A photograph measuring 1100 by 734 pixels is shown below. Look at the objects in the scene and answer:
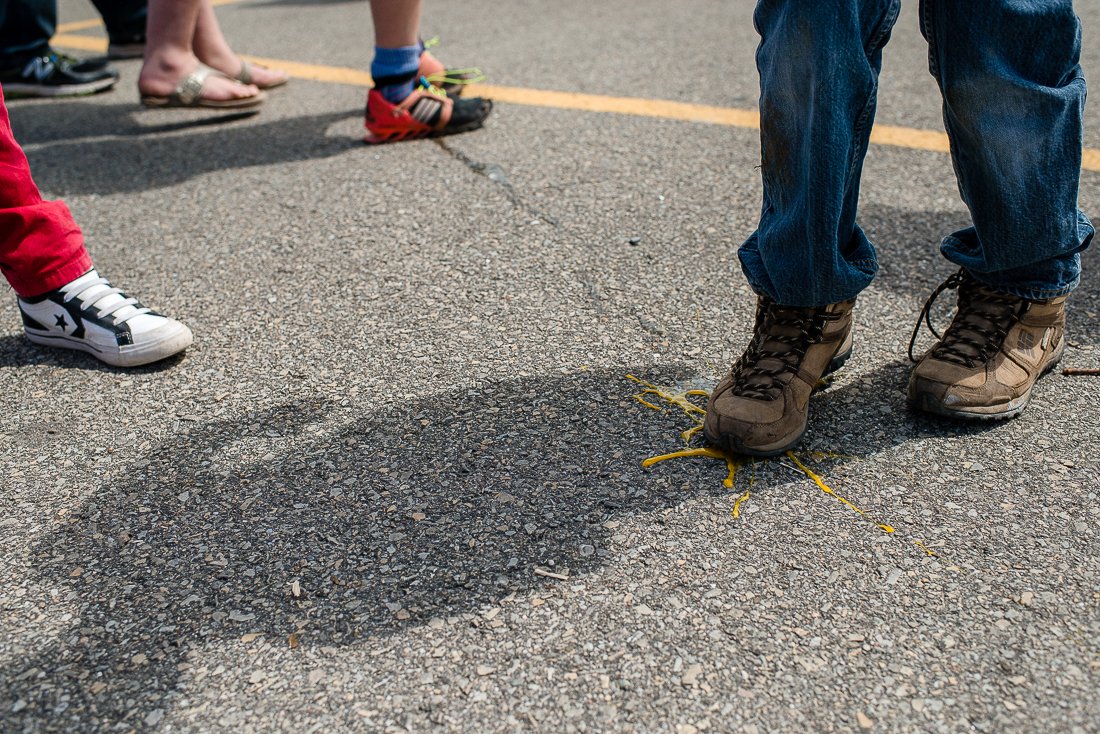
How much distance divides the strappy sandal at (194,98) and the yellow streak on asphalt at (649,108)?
2.09 feet

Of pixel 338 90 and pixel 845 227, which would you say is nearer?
pixel 845 227

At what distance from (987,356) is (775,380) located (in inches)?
17.5

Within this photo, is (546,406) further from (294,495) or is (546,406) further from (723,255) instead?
(723,255)

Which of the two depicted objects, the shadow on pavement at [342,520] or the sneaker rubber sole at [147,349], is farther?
the sneaker rubber sole at [147,349]

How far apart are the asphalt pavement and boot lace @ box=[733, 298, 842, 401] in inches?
6.0

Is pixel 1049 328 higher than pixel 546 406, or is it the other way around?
pixel 1049 328

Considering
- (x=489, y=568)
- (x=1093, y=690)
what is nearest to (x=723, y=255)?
(x=489, y=568)

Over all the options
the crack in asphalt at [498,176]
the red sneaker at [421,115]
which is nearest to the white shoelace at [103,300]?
the crack in asphalt at [498,176]

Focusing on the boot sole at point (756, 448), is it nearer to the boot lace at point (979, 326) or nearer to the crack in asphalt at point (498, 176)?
the boot lace at point (979, 326)

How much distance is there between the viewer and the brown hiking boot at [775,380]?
1881mm

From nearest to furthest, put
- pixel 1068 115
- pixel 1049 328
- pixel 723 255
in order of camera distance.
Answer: pixel 1068 115 < pixel 1049 328 < pixel 723 255

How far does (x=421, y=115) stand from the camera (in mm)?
3744

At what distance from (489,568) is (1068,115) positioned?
131cm

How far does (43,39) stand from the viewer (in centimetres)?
458
